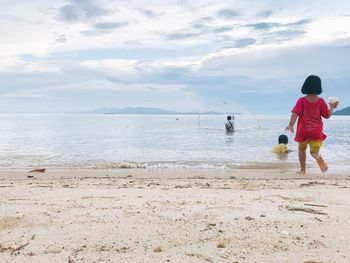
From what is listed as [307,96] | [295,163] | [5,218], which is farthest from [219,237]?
[295,163]

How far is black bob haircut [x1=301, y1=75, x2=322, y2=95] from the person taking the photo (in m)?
8.38

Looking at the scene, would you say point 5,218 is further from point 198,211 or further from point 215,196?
point 215,196

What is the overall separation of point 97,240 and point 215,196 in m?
2.19

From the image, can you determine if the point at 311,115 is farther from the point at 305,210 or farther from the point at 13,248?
the point at 13,248

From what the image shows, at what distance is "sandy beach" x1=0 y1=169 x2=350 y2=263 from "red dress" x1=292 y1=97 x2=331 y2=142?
3.47 meters

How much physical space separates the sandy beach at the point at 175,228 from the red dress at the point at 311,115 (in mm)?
3473

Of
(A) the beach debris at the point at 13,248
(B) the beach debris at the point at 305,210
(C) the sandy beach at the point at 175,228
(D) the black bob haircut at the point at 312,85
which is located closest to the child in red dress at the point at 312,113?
(D) the black bob haircut at the point at 312,85

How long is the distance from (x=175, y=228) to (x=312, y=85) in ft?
19.2

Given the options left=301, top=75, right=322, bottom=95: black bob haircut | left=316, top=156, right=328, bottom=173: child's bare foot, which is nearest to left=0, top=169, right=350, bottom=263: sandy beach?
left=316, top=156, right=328, bottom=173: child's bare foot


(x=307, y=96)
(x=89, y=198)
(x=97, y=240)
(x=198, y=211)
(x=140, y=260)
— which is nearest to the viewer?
(x=140, y=260)

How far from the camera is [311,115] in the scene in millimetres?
8469

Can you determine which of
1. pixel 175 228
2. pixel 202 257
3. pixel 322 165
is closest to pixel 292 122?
pixel 322 165

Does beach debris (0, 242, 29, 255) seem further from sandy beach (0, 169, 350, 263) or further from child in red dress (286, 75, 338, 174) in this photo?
child in red dress (286, 75, 338, 174)

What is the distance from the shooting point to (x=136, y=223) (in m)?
3.80
